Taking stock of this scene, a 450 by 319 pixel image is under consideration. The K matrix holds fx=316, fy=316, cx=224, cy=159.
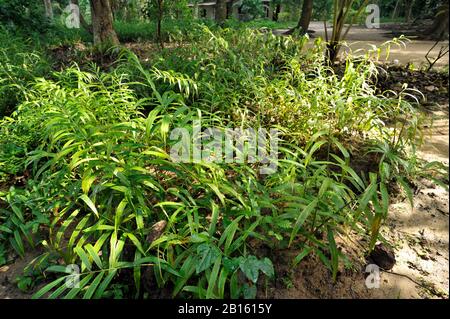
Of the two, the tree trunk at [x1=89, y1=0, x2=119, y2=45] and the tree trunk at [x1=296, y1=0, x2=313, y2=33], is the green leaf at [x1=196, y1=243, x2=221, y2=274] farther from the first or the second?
the tree trunk at [x1=296, y1=0, x2=313, y2=33]

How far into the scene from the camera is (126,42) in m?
6.64

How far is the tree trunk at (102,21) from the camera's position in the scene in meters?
4.43

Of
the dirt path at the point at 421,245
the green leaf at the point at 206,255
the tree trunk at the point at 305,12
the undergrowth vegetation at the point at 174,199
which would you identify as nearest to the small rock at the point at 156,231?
the undergrowth vegetation at the point at 174,199

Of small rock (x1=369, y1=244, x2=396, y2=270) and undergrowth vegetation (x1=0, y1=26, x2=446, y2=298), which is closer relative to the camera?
undergrowth vegetation (x1=0, y1=26, x2=446, y2=298)

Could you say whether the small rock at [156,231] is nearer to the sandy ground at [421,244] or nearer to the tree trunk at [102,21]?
the sandy ground at [421,244]

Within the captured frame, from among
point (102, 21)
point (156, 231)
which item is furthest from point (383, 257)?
point (102, 21)

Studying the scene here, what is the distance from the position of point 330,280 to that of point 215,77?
6.47ft

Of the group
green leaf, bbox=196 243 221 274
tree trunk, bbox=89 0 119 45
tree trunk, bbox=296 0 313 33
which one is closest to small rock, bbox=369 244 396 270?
green leaf, bbox=196 243 221 274

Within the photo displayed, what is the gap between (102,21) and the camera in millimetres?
4539

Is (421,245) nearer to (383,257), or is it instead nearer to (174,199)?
(383,257)

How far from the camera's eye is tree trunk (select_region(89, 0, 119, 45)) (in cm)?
443

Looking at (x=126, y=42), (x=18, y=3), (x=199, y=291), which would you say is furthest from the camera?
(x=126, y=42)
